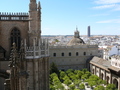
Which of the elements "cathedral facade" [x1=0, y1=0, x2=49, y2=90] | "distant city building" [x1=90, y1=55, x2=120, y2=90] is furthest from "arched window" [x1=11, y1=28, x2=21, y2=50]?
"distant city building" [x1=90, y1=55, x2=120, y2=90]

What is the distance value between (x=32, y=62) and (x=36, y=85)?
6.23 ft

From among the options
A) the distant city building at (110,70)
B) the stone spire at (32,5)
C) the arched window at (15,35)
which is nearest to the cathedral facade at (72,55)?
the distant city building at (110,70)

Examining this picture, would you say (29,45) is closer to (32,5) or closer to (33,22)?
(33,22)

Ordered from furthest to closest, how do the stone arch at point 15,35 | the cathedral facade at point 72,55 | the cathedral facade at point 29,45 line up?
the cathedral facade at point 72,55 → the stone arch at point 15,35 → the cathedral facade at point 29,45

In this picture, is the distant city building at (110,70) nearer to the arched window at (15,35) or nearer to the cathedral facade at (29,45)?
the cathedral facade at (29,45)

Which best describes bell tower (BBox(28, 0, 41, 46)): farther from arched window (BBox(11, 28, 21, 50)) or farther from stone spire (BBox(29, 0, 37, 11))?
arched window (BBox(11, 28, 21, 50))

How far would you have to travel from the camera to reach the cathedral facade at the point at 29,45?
13180 mm

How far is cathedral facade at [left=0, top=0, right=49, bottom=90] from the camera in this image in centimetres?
1318

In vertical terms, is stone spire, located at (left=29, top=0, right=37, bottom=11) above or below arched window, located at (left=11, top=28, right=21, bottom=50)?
above

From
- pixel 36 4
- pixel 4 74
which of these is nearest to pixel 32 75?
pixel 4 74

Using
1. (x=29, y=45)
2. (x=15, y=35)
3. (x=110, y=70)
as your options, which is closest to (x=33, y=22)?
(x=29, y=45)

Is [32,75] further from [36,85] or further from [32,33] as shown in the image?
[32,33]

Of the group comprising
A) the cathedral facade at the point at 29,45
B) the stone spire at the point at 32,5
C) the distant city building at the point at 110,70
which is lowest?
the distant city building at the point at 110,70

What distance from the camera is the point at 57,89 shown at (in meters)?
26.2
